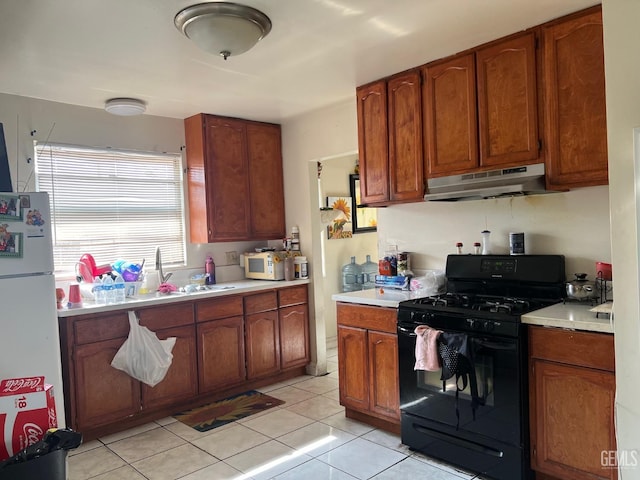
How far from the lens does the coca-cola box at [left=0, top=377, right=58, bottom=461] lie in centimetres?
187

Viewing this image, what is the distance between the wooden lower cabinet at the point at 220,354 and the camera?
369 centimetres

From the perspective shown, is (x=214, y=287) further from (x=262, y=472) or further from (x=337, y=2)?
(x=337, y=2)

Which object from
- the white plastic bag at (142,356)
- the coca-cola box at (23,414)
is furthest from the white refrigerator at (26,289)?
the white plastic bag at (142,356)

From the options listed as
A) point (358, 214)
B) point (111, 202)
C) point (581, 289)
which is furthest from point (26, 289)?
point (358, 214)

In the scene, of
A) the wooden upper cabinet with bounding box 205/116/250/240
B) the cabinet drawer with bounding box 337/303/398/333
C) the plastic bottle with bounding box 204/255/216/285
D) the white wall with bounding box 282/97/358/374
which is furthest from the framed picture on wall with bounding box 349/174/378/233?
the cabinet drawer with bounding box 337/303/398/333

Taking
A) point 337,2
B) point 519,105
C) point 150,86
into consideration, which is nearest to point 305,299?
point 150,86

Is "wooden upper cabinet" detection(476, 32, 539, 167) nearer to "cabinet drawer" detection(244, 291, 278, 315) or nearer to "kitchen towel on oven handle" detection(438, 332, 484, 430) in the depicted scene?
"kitchen towel on oven handle" detection(438, 332, 484, 430)

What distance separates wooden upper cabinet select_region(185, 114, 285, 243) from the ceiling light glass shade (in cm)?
177

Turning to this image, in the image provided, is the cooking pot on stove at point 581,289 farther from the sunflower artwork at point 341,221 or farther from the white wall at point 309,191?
the sunflower artwork at point 341,221

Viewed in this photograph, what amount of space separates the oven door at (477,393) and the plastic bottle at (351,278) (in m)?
2.55

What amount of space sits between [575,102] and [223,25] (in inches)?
70.1

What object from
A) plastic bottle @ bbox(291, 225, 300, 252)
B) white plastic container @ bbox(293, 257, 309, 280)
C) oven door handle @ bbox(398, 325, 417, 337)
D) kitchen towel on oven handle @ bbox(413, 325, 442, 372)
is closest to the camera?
kitchen towel on oven handle @ bbox(413, 325, 442, 372)

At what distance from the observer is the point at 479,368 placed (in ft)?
8.20

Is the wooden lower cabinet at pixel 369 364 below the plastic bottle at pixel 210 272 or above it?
below
